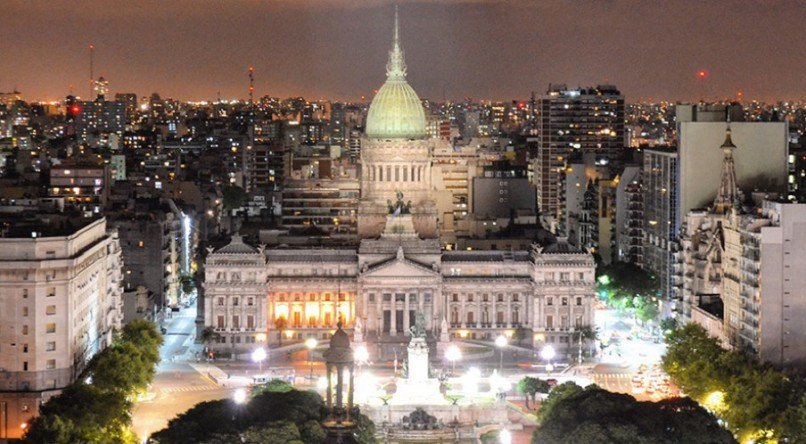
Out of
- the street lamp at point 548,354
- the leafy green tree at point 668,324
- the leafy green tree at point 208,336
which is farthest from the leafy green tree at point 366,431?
the leafy green tree at point 668,324

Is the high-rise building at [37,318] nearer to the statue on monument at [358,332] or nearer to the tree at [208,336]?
the tree at [208,336]

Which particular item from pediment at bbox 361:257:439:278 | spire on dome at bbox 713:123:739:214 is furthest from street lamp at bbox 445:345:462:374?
spire on dome at bbox 713:123:739:214

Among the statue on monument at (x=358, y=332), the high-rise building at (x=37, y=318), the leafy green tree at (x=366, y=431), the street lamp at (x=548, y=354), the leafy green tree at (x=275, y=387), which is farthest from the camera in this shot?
the statue on monument at (x=358, y=332)

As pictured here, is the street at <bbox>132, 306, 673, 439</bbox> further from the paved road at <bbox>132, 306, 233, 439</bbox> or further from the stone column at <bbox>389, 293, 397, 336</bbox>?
the stone column at <bbox>389, 293, 397, 336</bbox>

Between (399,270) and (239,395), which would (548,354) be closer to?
(399,270)

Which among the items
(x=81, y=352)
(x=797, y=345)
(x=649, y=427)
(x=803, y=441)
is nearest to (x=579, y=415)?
(x=649, y=427)

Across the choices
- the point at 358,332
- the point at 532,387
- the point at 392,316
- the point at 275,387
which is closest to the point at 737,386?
the point at 532,387

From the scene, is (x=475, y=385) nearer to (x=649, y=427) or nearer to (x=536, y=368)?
(x=536, y=368)
